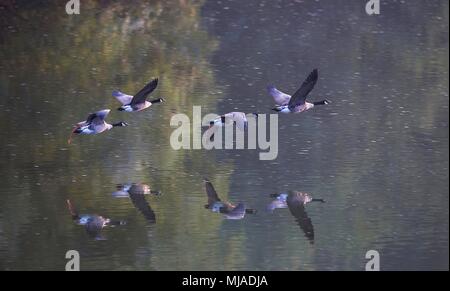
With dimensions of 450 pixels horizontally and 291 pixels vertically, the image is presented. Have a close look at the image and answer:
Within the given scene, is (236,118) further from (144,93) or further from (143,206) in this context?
(143,206)

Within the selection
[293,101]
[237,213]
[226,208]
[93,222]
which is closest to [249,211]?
[237,213]

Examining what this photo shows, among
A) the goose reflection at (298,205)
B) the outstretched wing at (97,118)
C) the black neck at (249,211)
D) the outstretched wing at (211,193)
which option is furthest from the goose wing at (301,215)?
the outstretched wing at (97,118)

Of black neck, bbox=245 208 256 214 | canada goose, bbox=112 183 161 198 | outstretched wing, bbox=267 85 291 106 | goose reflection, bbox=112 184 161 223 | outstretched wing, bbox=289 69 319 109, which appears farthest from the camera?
outstretched wing, bbox=267 85 291 106

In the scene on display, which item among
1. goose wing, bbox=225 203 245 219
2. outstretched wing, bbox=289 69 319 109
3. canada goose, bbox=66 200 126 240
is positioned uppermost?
outstretched wing, bbox=289 69 319 109

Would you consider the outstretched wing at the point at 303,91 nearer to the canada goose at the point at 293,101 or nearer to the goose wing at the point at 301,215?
the canada goose at the point at 293,101

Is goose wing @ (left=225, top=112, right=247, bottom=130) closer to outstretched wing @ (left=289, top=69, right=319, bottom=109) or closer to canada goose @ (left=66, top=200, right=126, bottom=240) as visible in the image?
outstretched wing @ (left=289, top=69, right=319, bottom=109)

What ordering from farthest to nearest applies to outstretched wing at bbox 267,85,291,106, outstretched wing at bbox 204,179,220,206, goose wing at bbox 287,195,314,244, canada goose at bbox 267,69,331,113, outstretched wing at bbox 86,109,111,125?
outstretched wing at bbox 267,85,291,106 → outstretched wing at bbox 86,109,111,125 → canada goose at bbox 267,69,331,113 → outstretched wing at bbox 204,179,220,206 → goose wing at bbox 287,195,314,244

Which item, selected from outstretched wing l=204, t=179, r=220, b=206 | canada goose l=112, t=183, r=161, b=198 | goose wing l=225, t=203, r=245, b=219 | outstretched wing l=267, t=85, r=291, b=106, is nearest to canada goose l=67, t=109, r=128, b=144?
canada goose l=112, t=183, r=161, b=198

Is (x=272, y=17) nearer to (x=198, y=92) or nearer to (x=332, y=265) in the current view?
(x=198, y=92)
